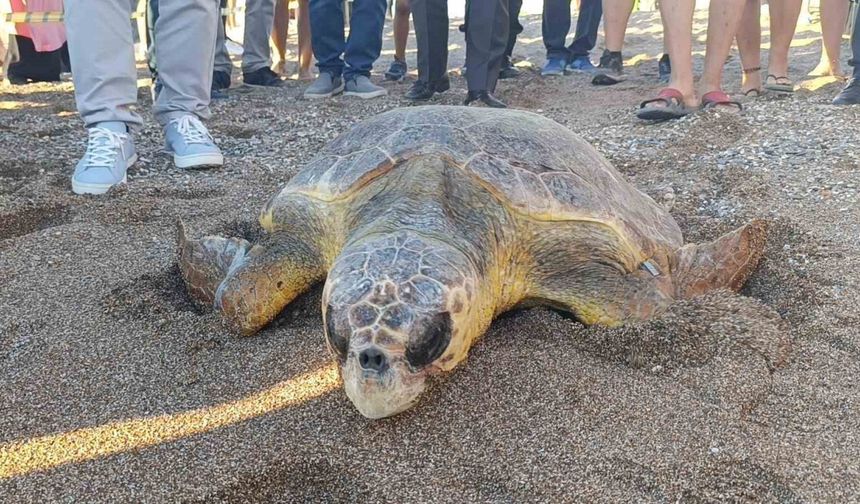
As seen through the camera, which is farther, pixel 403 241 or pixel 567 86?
pixel 567 86

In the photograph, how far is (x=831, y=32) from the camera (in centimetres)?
450

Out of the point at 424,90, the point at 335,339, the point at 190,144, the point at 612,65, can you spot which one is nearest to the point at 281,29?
the point at 424,90

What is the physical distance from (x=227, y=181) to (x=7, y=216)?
0.77m

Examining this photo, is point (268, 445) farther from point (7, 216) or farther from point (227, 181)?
point (227, 181)

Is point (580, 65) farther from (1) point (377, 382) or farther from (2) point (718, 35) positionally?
A: (1) point (377, 382)

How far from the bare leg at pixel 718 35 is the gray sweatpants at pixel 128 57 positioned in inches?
→ 88.6

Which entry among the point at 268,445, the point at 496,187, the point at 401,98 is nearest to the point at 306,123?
the point at 401,98

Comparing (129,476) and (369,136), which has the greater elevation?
(369,136)

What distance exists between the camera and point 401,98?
15.3ft

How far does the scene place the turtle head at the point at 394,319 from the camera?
1155mm

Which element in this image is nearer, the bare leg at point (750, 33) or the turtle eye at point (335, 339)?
the turtle eye at point (335, 339)

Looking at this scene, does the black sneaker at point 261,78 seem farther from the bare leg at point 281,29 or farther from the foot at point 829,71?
the foot at point 829,71

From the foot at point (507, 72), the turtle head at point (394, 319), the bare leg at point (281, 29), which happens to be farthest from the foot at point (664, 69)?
the turtle head at point (394, 319)

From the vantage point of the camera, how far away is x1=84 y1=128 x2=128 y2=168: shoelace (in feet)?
8.37
